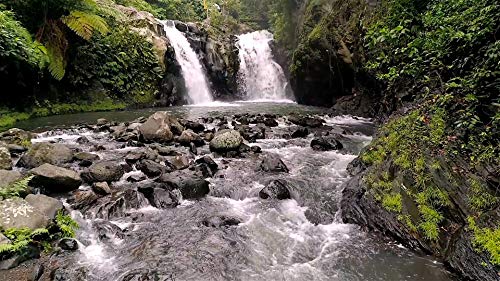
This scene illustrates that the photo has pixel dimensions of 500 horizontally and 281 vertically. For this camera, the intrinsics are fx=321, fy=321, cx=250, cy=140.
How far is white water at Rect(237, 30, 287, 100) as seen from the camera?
88.9 feet

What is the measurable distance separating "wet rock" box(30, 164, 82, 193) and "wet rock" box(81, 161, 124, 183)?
0.39 metres

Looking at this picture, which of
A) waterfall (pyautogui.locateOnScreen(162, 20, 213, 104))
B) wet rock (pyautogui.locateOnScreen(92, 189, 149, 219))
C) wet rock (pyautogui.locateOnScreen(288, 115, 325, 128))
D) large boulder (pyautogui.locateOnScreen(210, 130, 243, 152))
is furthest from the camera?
waterfall (pyautogui.locateOnScreen(162, 20, 213, 104))

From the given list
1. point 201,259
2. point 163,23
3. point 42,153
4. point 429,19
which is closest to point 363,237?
point 201,259

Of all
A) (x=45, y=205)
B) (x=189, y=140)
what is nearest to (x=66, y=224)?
(x=45, y=205)

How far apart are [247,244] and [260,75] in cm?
2399

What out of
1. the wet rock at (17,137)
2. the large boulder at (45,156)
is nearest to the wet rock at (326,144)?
the large boulder at (45,156)

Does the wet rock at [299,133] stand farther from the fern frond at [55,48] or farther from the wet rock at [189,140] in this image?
the fern frond at [55,48]

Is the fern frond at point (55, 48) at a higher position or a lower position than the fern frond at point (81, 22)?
lower

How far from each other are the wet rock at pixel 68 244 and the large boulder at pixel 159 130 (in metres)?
6.01

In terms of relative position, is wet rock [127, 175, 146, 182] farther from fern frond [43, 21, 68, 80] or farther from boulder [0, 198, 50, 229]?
fern frond [43, 21, 68, 80]

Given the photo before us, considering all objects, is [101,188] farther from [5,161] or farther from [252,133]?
[252,133]

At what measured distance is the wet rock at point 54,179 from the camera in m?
6.23

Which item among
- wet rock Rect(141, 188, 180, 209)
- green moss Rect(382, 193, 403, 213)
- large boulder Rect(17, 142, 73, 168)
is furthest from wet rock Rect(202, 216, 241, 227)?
large boulder Rect(17, 142, 73, 168)

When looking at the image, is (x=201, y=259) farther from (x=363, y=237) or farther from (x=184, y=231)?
(x=363, y=237)
